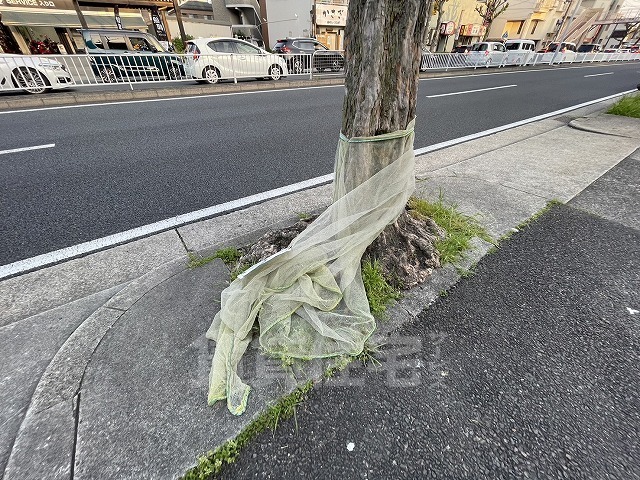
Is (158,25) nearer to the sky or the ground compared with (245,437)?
nearer to the sky

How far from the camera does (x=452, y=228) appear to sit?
2480 millimetres

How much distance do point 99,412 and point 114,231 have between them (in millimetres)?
1806

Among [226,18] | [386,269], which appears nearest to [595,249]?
[386,269]

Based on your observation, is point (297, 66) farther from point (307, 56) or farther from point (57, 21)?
point (57, 21)

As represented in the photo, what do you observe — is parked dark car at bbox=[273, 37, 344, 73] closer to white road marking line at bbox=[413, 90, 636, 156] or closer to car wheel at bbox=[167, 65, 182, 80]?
car wheel at bbox=[167, 65, 182, 80]

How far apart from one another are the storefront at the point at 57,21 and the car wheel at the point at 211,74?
448 inches

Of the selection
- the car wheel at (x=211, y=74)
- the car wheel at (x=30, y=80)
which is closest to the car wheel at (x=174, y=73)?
the car wheel at (x=211, y=74)

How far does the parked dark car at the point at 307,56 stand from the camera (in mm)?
12108

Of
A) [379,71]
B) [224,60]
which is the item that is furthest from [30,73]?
[379,71]

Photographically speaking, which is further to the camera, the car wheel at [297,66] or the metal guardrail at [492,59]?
the metal guardrail at [492,59]

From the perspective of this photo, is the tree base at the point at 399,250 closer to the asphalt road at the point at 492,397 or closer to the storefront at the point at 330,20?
the asphalt road at the point at 492,397

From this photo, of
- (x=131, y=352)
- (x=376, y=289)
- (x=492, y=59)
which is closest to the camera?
(x=131, y=352)

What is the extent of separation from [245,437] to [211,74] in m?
11.2

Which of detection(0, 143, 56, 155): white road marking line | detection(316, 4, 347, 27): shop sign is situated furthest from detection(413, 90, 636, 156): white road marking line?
detection(316, 4, 347, 27): shop sign
